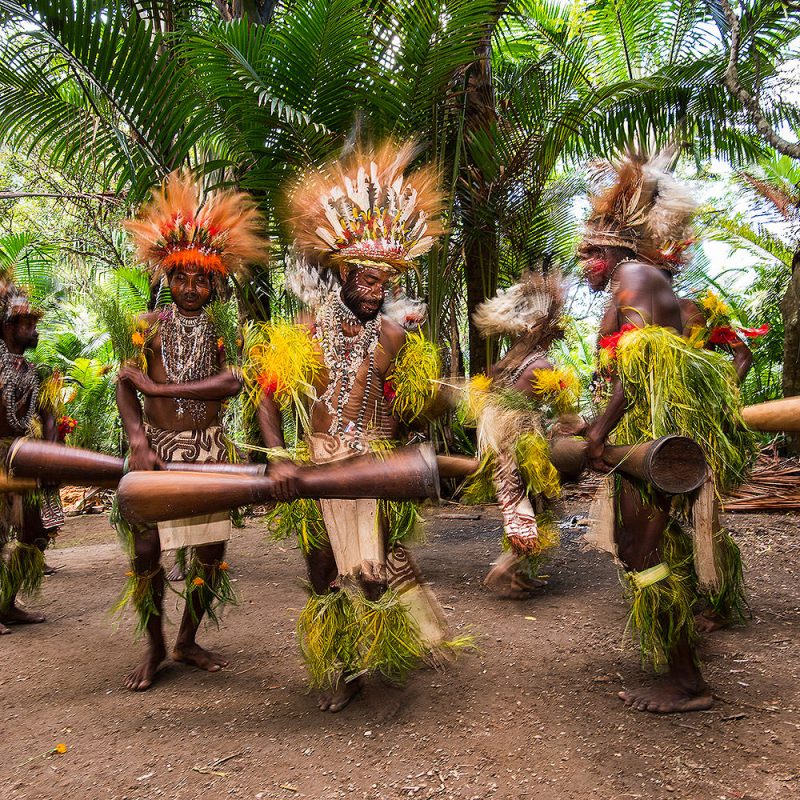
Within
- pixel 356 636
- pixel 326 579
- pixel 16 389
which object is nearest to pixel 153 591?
pixel 326 579

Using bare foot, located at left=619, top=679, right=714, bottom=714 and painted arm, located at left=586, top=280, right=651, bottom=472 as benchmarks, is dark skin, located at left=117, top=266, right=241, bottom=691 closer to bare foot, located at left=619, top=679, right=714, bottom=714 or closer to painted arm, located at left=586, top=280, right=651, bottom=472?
painted arm, located at left=586, top=280, right=651, bottom=472

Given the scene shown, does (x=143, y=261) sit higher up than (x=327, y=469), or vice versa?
(x=143, y=261)

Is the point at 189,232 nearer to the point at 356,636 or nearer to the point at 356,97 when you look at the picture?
the point at 356,636

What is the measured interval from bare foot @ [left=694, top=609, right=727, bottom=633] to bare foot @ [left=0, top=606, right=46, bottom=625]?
3655mm

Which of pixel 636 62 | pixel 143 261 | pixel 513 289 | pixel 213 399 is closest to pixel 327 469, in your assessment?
pixel 213 399

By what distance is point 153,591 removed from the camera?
3.18 metres

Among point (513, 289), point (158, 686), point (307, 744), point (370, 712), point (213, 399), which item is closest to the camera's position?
point (307, 744)

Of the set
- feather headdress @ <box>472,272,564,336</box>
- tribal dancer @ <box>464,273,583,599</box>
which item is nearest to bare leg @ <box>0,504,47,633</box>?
tribal dancer @ <box>464,273,583,599</box>

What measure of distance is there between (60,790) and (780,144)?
4.94m

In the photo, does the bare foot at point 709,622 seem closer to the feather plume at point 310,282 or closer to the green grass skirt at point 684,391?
the green grass skirt at point 684,391

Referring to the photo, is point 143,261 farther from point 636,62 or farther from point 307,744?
point 636,62

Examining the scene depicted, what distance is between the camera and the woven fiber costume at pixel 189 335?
3236 millimetres

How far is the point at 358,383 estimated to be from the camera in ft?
9.43

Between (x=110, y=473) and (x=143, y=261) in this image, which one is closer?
(x=110, y=473)
